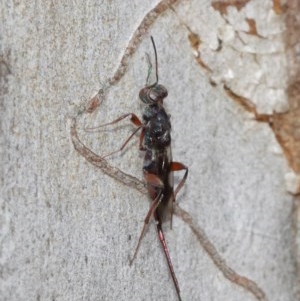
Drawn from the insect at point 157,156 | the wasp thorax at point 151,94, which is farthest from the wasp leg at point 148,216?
the wasp thorax at point 151,94

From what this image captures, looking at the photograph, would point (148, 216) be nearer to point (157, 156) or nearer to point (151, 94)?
point (157, 156)

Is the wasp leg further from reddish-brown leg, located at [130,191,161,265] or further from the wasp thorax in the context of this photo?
the wasp thorax

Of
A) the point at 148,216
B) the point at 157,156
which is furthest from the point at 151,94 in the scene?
the point at 148,216

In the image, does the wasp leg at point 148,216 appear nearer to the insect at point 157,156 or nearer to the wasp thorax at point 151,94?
the insect at point 157,156

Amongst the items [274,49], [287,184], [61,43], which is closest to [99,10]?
[61,43]

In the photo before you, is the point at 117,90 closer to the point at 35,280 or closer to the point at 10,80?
the point at 10,80

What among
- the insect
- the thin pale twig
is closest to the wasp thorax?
the insect
